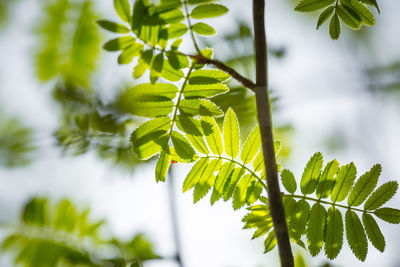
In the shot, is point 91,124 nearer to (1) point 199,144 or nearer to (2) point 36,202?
(2) point 36,202

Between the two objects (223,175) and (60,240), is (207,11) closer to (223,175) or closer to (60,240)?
(223,175)

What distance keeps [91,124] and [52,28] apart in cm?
50

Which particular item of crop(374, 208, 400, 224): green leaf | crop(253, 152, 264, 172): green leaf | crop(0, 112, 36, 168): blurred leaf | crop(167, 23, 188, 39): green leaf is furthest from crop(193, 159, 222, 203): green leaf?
crop(0, 112, 36, 168): blurred leaf

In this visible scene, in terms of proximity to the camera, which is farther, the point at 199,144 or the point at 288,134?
the point at 288,134

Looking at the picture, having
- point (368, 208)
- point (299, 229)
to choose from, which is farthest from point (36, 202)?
point (368, 208)

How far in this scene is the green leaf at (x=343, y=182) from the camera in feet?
4.03

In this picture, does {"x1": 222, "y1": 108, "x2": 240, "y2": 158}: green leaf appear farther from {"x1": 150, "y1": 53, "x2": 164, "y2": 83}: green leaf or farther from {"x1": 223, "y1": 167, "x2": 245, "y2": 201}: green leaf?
{"x1": 150, "y1": 53, "x2": 164, "y2": 83}: green leaf

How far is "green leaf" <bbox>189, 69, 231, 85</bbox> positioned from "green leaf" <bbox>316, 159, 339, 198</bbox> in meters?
0.46

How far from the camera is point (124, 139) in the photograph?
1.95 metres

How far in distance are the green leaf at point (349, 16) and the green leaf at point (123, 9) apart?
0.68 metres

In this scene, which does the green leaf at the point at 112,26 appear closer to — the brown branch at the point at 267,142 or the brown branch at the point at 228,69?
the brown branch at the point at 228,69

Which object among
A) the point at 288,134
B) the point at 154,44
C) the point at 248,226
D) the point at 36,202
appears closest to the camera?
the point at 154,44

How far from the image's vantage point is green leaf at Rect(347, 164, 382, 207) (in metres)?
1.21

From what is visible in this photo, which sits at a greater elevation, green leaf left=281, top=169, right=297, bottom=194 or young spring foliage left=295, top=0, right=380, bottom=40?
young spring foliage left=295, top=0, right=380, bottom=40
